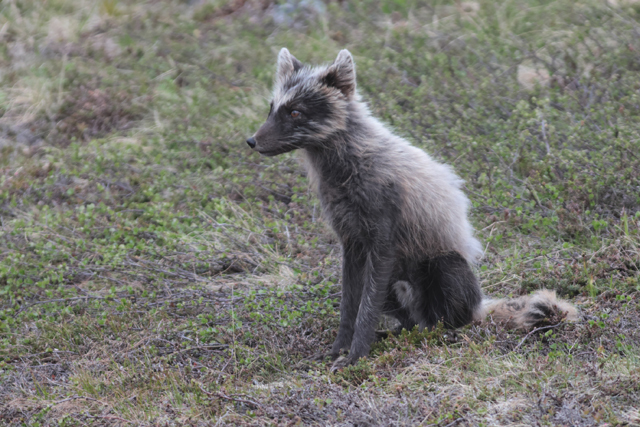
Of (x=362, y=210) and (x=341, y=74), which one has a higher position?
(x=341, y=74)

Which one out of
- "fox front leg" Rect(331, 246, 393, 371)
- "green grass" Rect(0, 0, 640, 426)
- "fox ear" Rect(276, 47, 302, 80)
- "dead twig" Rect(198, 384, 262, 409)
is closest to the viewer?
"dead twig" Rect(198, 384, 262, 409)

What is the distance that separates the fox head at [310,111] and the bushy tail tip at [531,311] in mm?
1936

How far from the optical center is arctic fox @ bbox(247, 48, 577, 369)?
15.9 ft

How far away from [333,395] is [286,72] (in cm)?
285

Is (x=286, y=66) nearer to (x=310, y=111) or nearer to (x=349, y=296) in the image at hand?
(x=310, y=111)

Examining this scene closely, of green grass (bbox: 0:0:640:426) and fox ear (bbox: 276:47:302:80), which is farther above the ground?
fox ear (bbox: 276:47:302:80)

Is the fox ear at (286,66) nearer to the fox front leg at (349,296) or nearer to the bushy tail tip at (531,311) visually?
the fox front leg at (349,296)

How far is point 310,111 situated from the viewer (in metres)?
5.04

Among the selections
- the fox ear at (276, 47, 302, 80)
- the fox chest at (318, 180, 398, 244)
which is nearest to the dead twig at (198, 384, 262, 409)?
the fox chest at (318, 180, 398, 244)

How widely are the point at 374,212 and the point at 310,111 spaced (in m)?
0.98

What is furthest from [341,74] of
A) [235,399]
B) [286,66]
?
[235,399]

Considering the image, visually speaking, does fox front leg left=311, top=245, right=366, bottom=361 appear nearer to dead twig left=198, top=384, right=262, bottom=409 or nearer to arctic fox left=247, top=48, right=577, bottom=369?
arctic fox left=247, top=48, right=577, bottom=369

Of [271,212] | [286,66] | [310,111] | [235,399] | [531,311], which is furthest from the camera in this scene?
[271,212]

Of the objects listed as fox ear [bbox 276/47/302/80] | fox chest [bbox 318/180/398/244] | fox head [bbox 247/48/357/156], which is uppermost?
fox ear [bbox 276/47/302/80]
